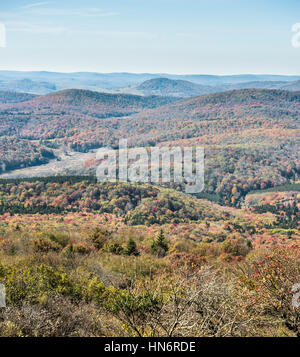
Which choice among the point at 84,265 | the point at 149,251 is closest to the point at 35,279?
the point at 84,265

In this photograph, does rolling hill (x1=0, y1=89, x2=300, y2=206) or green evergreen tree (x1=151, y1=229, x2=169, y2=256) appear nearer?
green evergreen tree (x1=151, y1=229, x2=169, y2=256)

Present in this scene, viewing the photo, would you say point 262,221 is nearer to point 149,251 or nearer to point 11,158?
point 149,251

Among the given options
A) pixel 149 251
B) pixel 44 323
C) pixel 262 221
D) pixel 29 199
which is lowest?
pixel 262 221

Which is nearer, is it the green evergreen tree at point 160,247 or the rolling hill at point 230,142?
the green evergreen tree at point 160,247

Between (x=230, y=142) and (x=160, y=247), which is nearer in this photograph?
(x=160, y=247)

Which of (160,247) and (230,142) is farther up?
(230,142)

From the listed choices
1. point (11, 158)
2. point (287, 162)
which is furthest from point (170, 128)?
point (11, 158)

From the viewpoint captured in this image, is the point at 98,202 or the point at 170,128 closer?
the point at 98,202
